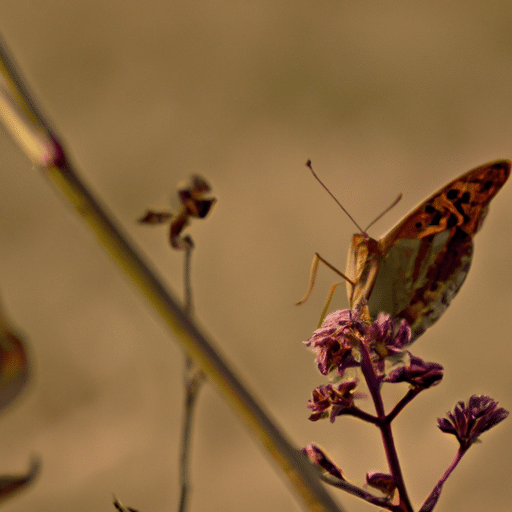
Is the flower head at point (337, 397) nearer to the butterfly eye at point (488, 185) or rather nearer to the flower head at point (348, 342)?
the flower head at point (348, 342)

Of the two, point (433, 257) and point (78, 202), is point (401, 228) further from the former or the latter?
point (78, 202)

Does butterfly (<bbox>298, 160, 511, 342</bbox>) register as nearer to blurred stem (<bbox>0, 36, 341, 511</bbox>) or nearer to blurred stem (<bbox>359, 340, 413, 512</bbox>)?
blurred stem (<bbox>359, 340, 413, 512</bbox>)

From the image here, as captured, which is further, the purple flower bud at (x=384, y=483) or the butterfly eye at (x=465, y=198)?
the butterfly eye at (x=465, y=198)

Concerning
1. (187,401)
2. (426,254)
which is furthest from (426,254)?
(187,401)

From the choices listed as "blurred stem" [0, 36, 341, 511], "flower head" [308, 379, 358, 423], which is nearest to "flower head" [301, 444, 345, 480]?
"flower head" [308, 379, 358, 423]

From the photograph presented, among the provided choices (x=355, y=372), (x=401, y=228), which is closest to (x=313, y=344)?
(x=355, y=372)

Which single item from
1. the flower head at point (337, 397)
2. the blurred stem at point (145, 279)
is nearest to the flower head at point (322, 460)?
the flower head at point (337, 397)

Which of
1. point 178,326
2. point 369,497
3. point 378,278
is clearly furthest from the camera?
point 378,278
